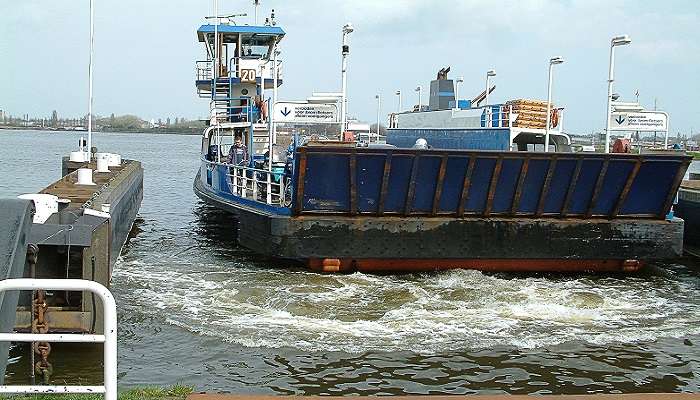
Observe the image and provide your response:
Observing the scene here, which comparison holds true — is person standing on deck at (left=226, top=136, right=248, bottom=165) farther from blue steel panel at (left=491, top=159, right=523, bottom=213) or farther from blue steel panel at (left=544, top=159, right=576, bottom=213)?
blue steel panel at (left=544, top=159, right=576, bottom=213)

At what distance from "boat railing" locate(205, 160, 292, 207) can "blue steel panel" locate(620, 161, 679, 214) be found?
6.69 m

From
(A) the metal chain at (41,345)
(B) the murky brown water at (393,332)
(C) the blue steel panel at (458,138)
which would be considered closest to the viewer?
(A) the metal chain at (41,345)

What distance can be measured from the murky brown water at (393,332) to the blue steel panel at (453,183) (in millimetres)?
1305

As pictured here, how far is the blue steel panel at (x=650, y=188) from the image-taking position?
14133 mm

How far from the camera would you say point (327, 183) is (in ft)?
44.9

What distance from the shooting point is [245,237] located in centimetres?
1527

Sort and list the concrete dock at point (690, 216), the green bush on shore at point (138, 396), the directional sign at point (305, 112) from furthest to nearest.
→ 1. the concrete dock at point (690, 216)
2. the directional sign at point (305, 112)
3. the green bush on shore at point (138, 396)

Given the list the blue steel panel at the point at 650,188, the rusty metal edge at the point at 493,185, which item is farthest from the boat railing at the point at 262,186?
the blue steel panel at the point at 650,188

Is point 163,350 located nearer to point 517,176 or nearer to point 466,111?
point 517,176

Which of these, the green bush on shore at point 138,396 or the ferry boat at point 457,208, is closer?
the green bush on shore at point 138,396

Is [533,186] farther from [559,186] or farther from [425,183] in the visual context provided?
[425,183]

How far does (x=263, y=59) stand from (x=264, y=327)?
14271 mm

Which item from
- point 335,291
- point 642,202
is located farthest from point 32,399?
point 642,202

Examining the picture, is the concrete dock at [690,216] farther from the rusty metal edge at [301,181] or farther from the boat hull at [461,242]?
the rusty metal edge at [301,181]
